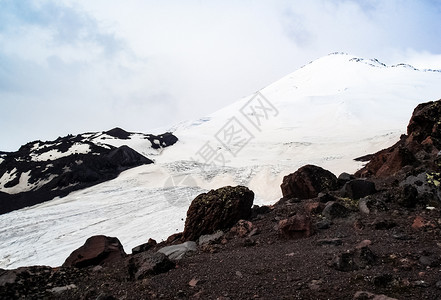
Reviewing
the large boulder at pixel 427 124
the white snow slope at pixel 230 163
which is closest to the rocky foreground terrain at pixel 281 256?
the large boulder at pixel 427 124

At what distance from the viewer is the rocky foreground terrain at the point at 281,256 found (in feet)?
14.4

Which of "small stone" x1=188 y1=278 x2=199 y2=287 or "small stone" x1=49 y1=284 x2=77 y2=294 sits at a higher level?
"small stone" x1=49 y1=284 x2=77 y2=294

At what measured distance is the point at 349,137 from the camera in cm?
4409

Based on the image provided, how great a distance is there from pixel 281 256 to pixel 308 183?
18.2 feet

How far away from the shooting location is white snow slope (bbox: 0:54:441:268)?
17531mm

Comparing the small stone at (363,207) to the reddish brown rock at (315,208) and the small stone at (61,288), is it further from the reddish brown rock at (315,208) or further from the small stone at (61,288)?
the small stone at (61,288)

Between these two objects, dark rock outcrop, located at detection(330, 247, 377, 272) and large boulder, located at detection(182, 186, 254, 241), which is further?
large boulder, located at detection(182, 186, 254, 241)

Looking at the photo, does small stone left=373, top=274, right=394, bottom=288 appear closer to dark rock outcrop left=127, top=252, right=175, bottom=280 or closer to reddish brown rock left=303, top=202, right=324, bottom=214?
dark rock outcrop left=127, top=252, right=175, bottom=280

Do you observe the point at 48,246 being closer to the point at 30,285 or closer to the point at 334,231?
the point at 30,285

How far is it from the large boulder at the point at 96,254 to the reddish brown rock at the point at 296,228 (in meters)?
4.15

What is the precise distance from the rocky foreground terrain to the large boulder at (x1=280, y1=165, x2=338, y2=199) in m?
1.24

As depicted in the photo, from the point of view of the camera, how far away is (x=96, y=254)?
26.1 feet

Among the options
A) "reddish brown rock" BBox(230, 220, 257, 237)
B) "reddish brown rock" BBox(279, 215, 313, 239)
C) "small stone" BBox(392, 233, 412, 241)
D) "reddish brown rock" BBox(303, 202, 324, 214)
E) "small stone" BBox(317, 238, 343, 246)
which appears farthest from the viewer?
"reddish brown rock" BBox(303, 202, 324, 214)

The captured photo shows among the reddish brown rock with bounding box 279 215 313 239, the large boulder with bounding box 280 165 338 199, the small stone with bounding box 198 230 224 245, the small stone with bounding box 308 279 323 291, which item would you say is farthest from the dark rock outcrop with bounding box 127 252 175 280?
the large boulder with bounding box 280 165 338 199
